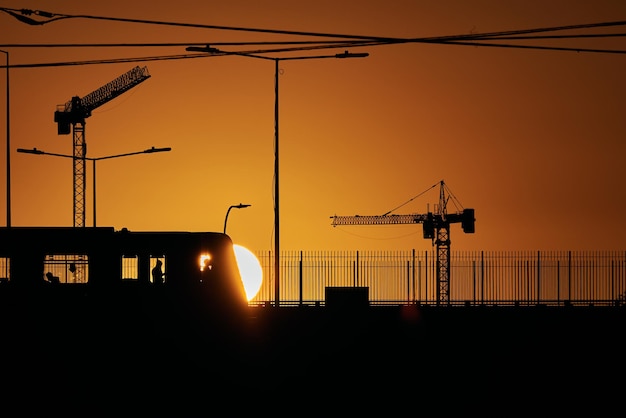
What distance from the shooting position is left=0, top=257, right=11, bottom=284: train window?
24.9 metres

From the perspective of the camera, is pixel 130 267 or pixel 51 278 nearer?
pixel 51 278

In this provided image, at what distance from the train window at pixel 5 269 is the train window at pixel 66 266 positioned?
0.72 meters

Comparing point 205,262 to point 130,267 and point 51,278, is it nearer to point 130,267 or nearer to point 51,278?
point 130,267

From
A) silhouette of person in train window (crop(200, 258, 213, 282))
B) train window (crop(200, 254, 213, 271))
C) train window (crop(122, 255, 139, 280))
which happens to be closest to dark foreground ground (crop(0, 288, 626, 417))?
train window (crop(122, 255, 139, 280))

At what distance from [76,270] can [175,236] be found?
213 cm

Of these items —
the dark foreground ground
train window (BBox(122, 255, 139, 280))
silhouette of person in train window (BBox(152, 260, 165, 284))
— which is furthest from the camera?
silhouette of person in train window (BBox(152, 260, 165, 284))

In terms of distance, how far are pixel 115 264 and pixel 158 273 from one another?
41.2 inches

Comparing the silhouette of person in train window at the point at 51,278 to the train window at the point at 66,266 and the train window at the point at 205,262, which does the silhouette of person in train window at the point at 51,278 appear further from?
the train window at the point at 205,262

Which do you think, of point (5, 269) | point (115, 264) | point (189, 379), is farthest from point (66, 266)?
point (189, 379)

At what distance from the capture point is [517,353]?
35750mm

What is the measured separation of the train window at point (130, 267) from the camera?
2542 cm

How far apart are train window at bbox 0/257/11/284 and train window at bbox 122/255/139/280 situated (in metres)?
2.25

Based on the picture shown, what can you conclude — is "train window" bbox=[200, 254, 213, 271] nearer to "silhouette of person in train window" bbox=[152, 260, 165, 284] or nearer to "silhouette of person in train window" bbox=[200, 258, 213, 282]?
"silhouette of person in train window" bbox=[200, 258, 213, 282]

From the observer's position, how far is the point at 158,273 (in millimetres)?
25828
